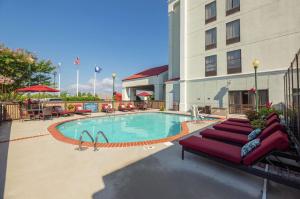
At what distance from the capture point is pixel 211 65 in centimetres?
1836

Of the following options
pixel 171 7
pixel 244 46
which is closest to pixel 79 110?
pixel 244 46

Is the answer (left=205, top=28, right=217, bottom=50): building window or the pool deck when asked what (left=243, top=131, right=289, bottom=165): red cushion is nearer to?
the pool deck

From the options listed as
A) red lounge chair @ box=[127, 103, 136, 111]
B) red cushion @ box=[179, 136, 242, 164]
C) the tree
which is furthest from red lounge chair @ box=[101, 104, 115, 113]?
red cushion @ box=[179, 136, 242, 164]

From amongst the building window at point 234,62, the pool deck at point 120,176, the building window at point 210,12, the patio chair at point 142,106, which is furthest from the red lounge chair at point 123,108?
the pool deck at point 120,176

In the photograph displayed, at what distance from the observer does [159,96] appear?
24.9 metres

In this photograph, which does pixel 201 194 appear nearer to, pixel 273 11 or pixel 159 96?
pixel 273 11

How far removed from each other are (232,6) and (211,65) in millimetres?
6140

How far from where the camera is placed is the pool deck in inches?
117

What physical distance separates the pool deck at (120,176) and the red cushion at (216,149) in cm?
43

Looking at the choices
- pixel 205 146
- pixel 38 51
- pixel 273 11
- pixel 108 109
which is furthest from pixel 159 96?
pixel 205 146

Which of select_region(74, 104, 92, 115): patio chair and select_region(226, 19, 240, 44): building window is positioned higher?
select_region(226, 19, 240, 44): building window

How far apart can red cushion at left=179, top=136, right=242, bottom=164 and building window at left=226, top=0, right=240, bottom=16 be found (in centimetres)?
1718

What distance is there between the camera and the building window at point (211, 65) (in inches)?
709

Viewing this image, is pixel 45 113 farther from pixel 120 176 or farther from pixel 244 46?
pixel 244 46
